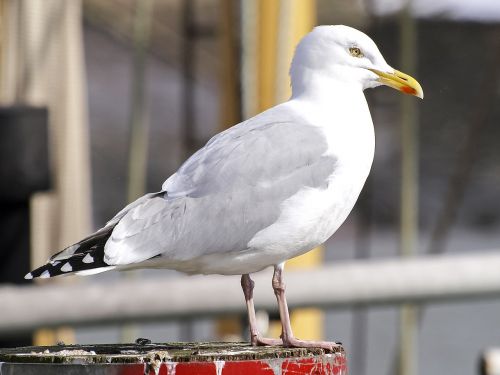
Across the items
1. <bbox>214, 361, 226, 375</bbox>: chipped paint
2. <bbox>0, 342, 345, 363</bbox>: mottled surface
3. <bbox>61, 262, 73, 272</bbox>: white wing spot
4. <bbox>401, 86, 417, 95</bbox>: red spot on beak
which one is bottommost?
<bbox>214, 361, 226, 375</bbox>: chipped paint

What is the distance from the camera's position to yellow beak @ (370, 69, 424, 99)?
1.94 metres

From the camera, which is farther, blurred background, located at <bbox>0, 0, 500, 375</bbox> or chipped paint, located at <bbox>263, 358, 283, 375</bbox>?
blurred background, located at <bbox>0, 0, 500, 375</bbox>

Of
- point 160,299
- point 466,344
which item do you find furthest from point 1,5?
point 466,344

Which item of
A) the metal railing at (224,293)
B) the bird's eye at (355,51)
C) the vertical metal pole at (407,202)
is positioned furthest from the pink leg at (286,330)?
the vertical metal pole at (407,202)

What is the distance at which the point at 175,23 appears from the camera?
10859mm

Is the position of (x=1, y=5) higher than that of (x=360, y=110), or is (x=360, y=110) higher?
(x=1, y=5)

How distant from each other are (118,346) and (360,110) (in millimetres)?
538

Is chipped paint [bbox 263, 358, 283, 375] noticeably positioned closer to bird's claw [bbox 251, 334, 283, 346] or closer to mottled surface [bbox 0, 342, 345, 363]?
mottled surface [bbox 0, 342, 345, 363]

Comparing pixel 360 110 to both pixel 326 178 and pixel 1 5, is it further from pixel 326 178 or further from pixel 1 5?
pixel 1 5

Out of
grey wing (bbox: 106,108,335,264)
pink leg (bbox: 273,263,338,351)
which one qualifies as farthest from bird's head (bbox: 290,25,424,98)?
pink leg (bbox: 273,263,338,351)

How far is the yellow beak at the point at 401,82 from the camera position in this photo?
6.37ft

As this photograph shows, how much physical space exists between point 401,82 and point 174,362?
28.3 inches

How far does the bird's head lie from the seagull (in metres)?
0.06

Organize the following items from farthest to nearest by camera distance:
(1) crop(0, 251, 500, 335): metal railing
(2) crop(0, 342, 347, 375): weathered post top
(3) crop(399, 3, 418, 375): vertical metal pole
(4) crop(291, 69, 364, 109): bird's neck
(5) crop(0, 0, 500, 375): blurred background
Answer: (3) crop(399, 3, 418, 375): vertical metal pole, (5) crop(0, 0, 500, 375): blurred background, (1) crop(0, 251, 500, 335): metal railing, (4) crop(291, 69, 364, 109): bird's neck, (2) crop(0, 342, 347, 375): weathered post top
